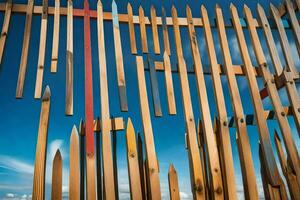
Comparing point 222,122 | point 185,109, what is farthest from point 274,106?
point 185,109

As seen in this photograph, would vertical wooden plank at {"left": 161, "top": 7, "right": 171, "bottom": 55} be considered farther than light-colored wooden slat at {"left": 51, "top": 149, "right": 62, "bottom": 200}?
Yes

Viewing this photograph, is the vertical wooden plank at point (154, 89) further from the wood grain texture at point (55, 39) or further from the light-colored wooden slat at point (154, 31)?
the wood grain texture at point (55, 39)

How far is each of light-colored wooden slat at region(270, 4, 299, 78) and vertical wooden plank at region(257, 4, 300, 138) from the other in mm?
127

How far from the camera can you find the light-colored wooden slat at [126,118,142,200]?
192 cm

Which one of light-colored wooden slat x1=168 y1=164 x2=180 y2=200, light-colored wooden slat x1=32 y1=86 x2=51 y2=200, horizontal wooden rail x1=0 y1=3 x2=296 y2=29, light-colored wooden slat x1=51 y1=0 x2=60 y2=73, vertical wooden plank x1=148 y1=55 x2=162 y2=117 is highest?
horizontal wooden rail x1=0 y1=3 x2=296 y2=29

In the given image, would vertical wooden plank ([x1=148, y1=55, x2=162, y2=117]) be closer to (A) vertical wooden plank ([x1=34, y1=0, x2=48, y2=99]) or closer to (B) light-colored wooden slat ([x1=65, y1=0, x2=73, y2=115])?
(B) light-colored wooden slat ([x1=65, y1=0, x2=73, y2=115])

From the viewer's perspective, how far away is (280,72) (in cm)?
279

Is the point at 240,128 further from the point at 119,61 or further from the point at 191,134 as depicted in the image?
the point at 119,61

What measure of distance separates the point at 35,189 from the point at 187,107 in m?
1.33

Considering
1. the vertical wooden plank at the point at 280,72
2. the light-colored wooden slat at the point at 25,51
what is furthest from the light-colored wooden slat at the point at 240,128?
the light-colored wooden slat at the point at 25,51

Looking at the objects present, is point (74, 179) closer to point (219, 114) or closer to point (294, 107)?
point (219, 114)

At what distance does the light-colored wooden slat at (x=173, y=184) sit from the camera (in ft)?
6.56

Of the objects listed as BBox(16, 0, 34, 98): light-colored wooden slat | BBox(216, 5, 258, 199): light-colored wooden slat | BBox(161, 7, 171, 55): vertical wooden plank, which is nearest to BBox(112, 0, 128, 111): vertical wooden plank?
BBox(161, 7, 171, 55): vertical wooden plank

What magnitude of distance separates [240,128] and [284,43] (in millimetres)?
1308
